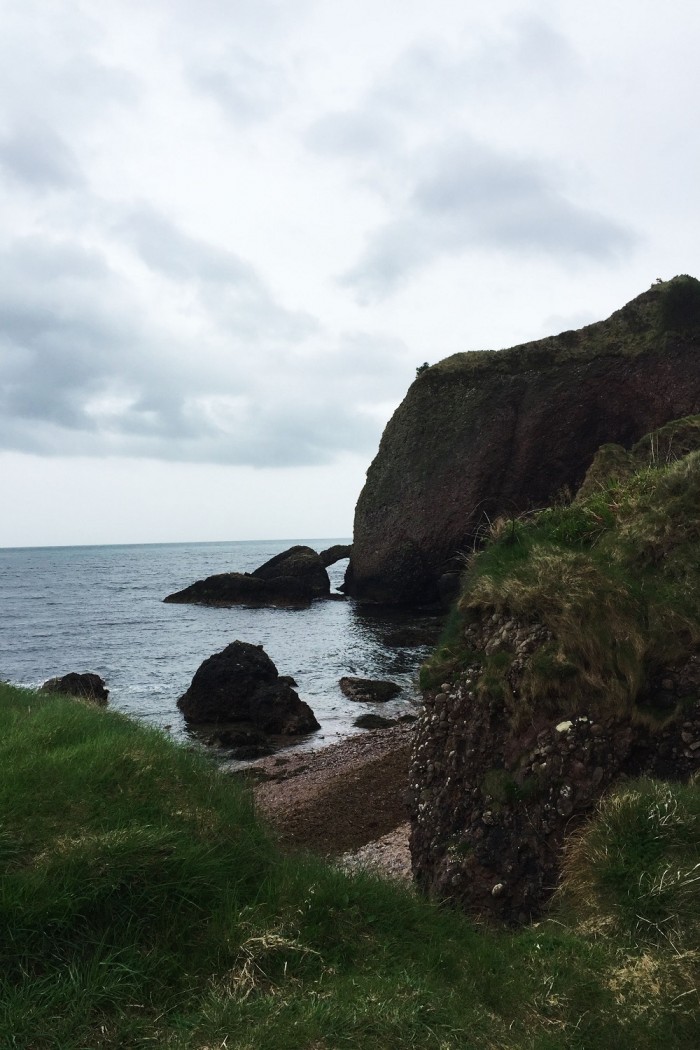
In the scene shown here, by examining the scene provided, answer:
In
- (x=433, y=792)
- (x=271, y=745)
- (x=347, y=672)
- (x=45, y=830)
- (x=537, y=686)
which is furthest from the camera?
(x=347, y=672)

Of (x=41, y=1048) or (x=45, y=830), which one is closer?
(x=41, y=1048)

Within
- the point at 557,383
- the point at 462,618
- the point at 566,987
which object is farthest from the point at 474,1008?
the point at 557,383

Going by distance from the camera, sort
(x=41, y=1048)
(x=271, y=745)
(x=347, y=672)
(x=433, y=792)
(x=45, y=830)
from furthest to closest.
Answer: (x=347, y=672) < (x=271, y=745) < (x=433, y=792) < (x=45, y=830) < (x=41, y=1048)

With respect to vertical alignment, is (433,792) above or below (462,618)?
below

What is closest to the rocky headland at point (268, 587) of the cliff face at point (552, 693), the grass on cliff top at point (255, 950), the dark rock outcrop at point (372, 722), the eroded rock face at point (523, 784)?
the dark rock outcrop at point (372, 722)

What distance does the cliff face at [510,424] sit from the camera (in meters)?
38.0

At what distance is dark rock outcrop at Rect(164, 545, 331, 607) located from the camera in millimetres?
54062

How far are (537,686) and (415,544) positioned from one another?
38115 millimetres

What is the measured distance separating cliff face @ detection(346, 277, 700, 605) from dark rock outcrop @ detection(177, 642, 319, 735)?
18473mm

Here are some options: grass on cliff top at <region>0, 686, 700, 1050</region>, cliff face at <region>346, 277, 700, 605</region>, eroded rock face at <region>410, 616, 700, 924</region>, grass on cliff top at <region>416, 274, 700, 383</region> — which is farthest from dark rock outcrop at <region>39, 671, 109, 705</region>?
grass on cliff top at <region>416, 274, 700, 383</region>

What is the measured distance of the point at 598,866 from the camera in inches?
189

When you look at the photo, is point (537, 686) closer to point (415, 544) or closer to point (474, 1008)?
point (474, 1008)

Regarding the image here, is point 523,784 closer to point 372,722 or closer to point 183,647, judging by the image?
point 372,722

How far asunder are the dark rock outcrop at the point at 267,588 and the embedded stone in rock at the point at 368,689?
2864cm
